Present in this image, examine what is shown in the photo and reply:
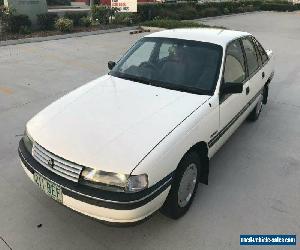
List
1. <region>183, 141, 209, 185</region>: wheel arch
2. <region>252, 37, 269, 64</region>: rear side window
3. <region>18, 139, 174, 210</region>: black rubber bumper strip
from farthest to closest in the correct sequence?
1. <region>252, 37, 269, 64</region>: rear side window
2. <region>183, 141, 209, 185</region>: wheel arch
3. <region>18, 139, 174, 210</region>: black rubber bumper strip

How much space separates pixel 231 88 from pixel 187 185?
50.7 inches

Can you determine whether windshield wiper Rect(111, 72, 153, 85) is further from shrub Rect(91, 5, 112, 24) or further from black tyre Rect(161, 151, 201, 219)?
shrub Rect(91, 5, 112, 24)

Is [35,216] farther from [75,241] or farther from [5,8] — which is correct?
[5,8]

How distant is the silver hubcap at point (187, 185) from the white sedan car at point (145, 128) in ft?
0.04

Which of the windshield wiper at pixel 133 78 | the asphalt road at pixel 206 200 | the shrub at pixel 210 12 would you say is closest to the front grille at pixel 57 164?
the asphalt road at pixel 206 200

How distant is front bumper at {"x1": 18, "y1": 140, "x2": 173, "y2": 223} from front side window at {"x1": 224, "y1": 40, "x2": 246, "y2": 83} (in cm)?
187

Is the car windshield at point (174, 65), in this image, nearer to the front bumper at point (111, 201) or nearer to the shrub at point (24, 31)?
the front bumper at point (111, 201)

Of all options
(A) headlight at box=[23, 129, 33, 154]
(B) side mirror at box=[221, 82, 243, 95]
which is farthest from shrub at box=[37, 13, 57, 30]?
(B) side mirror at box=[221, 82, 243, 95]

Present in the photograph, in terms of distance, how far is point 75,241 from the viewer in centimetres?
325

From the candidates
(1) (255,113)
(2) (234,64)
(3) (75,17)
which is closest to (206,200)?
(2) (234,64)

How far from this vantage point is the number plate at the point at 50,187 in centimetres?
303

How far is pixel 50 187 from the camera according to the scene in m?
3.09

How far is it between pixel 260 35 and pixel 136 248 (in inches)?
629

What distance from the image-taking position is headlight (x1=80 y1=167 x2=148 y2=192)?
283cm
